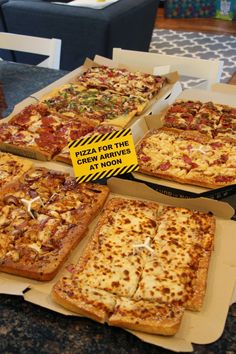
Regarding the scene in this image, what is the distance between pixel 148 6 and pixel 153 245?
405 cm

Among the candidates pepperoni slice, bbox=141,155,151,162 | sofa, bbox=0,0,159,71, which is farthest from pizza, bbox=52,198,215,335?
sofa, bbox=0,0,159,71

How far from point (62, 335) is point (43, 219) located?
0.48 meters

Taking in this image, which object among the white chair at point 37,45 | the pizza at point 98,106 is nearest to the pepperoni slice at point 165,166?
the pizza at point 98,106

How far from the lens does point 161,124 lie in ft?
7.18

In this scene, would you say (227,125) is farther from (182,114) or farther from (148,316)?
(148,316)

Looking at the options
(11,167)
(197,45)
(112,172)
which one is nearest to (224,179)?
(112,172)

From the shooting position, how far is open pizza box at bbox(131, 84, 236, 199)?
156cm

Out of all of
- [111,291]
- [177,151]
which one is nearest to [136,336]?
[111,291]

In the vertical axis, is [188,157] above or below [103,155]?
below

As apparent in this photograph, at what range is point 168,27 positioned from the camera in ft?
22.5

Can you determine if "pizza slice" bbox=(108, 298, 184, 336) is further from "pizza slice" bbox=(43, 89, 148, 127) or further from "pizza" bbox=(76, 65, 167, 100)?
A: "pizza" bbox=(76, 65, 167, 100)

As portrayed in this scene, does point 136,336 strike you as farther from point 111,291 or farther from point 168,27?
point 168,27

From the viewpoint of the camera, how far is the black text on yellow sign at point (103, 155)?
1.58 metres

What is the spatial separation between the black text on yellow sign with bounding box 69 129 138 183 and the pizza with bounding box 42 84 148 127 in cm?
69
